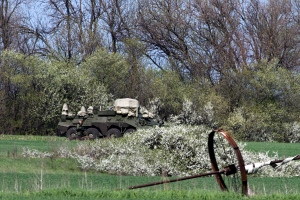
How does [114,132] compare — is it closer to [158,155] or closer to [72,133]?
[72,133]

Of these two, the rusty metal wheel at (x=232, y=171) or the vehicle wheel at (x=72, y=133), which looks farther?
the vehicle wheel at (x=72, y=133)

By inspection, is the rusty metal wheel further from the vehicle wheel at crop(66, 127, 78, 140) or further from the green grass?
the vehicle wheel at crop(66, 127, 78, 140)

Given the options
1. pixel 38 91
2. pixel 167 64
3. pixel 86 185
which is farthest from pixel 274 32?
pixel 86 185

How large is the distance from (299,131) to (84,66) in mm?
15822

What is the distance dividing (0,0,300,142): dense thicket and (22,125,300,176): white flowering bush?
23103mm

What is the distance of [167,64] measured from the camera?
188ft

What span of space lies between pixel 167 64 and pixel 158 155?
35.0 m

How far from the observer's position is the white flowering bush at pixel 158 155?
2200 cm

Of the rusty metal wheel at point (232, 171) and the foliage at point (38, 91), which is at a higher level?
the foliage at point (38, 91)

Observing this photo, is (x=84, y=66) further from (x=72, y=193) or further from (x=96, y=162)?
(x=72, y=193)

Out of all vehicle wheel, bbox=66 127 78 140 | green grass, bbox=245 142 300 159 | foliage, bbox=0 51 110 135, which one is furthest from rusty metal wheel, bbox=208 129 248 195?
foliage, bbox=0 51 110 135

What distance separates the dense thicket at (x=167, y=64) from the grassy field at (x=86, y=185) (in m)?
22.4

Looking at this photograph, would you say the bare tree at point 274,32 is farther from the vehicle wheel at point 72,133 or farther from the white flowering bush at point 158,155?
the white flowering bush at point 158,155

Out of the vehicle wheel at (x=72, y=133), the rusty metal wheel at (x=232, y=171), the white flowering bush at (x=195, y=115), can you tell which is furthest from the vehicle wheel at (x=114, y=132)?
the rusty metal wheel at (x=232, y=171)
